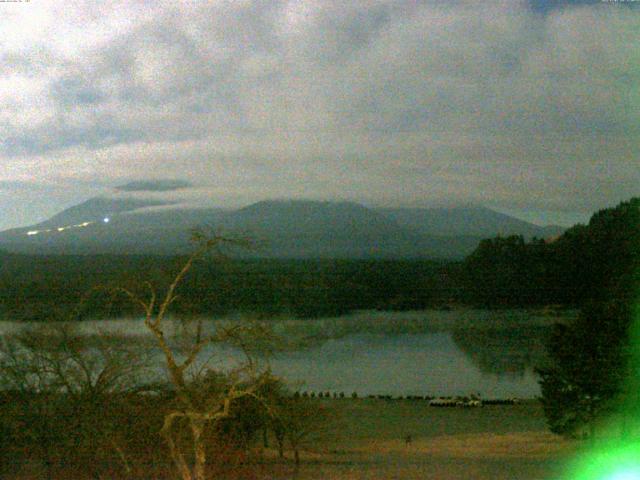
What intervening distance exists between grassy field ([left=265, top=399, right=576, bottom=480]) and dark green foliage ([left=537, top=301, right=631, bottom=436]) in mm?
918

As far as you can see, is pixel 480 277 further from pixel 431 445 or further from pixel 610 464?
pixel 610 464

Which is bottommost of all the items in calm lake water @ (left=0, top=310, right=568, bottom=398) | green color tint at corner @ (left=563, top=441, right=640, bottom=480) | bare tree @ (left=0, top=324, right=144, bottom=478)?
calm lake water @ (left=0, top=310, right=568, bottom=398)

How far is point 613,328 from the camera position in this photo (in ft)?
47.9

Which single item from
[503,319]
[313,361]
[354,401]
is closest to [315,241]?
[503,319]

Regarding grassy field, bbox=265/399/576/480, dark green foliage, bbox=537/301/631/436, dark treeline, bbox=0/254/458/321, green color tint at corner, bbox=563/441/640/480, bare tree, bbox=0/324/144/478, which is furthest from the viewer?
dark green foliage, bbox=537/301/631/436

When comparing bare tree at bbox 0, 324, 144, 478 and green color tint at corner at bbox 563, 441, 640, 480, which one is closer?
bare tree at bbox 0, 324, 144, 478

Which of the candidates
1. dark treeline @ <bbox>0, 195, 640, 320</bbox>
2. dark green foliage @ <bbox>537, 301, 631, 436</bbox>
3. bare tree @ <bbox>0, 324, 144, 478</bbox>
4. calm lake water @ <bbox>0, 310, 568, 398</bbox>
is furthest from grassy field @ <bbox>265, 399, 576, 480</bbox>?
dark treeline @ <bbox>0, 195, 640, 320</bbox>

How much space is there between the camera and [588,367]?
14.7m

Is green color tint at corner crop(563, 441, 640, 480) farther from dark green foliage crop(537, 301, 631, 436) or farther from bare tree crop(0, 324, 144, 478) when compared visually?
bare tree crop(0, 324, 144, 478)

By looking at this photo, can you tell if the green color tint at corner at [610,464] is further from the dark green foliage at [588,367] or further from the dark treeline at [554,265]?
the dark treeline at [554,265]

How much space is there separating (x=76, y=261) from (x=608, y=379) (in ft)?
82.7

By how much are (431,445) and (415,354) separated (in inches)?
893

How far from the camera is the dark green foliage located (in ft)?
47.6

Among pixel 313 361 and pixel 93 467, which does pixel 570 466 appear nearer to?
pixel 93 467
